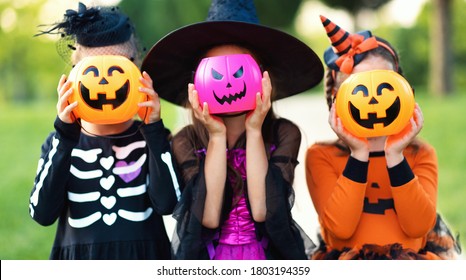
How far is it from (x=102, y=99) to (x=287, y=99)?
40.5 ft

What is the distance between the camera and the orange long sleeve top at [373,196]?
130 inches

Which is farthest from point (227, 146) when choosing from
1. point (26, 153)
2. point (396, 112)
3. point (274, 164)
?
point (26, 153)

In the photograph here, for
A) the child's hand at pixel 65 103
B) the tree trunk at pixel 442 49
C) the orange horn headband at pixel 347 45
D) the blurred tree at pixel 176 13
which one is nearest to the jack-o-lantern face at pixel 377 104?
the orange horn headband at pixel 347 45

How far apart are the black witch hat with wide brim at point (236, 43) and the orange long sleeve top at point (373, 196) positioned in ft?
1.63

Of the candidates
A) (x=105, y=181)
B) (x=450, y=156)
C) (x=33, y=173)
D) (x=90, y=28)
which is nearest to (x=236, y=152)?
(x=105, y=181)

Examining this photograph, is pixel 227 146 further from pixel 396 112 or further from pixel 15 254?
pixel 15 254

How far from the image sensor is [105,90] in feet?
9.84

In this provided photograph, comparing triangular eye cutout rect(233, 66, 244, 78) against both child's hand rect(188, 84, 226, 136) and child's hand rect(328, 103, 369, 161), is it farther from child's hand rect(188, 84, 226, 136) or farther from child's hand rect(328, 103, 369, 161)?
child's hand rect(328, 103, 369, 161)

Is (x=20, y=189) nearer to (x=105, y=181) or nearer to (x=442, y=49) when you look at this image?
(x=105, y=181)

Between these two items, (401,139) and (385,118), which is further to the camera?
(401,139)

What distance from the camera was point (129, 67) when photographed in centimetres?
311

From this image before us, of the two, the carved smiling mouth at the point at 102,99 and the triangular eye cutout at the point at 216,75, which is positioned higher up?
the triangular eye cutout at the point at 216,75

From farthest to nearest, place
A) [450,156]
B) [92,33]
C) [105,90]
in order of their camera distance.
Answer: [450,156] → [92,33] → [105,90]

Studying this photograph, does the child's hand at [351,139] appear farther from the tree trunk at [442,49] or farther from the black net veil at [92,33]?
the tree trunk at [442,49]
